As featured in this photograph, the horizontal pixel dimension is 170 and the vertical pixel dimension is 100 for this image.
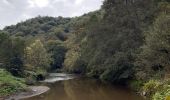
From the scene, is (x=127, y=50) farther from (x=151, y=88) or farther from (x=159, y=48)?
(x=151, y=88)

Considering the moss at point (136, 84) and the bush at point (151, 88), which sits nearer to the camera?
the bush at point (151, 88)

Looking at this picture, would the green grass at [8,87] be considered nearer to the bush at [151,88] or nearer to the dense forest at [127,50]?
the dense forest at [127,50]

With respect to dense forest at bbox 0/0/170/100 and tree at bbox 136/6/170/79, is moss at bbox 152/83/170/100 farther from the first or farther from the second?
tree at bbox 136/6/170/79

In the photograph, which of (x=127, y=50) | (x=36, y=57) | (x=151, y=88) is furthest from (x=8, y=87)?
(x=36, y=57)

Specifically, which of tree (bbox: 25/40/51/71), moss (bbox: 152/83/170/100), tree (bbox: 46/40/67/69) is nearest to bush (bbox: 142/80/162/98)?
moss (bbox: 152/83/170/100)

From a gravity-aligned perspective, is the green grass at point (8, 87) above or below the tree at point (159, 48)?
below

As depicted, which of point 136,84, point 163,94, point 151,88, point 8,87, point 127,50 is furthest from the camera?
point 127,50

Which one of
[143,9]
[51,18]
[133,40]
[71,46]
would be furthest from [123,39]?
[51,18]

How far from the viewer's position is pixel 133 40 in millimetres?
48000

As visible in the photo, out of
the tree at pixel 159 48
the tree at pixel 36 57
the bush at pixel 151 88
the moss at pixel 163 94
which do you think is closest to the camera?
the moss at pixel 163 94

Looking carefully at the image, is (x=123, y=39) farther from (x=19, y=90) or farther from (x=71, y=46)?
(x=71, y=46)

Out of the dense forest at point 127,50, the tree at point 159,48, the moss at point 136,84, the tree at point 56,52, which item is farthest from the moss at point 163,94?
the tree at point 56,52

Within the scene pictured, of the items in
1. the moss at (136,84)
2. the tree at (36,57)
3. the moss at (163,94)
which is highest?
the tree at (36,57)

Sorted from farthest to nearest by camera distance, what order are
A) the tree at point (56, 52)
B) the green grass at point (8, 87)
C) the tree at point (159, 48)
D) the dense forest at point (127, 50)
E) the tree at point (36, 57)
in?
the tree at point (56, 52) → the tree at point (36, 57) → the green grass at point (8, 87) → the dense forest at point (127, 50) → the tree at point (159, 48)
